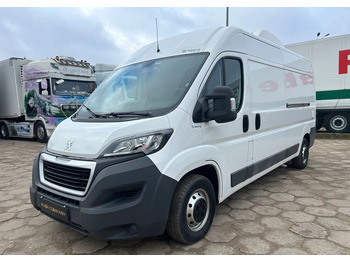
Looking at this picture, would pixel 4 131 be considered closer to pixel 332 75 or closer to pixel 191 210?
pixel 191 210

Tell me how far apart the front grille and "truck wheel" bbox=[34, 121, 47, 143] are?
8853mm

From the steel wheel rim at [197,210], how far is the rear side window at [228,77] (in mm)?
1085

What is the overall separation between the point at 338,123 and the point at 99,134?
11652 mm

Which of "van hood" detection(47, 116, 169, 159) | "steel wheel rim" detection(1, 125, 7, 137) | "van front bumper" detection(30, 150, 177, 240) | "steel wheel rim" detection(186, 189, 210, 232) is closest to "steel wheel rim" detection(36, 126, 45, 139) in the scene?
"steel wheel rim" detection(1, 125, 7, 137)

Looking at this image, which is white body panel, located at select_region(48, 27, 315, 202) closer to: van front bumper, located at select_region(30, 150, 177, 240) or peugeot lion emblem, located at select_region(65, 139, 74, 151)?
peugeot lion emblem, located at select_region(65, 139, 74, 151)

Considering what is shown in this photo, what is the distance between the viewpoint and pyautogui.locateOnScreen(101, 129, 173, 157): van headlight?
2.27 meters

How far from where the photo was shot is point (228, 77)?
10.3ft

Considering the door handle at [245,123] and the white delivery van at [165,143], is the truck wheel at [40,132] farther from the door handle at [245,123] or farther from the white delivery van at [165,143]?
the door handle at [245,123]

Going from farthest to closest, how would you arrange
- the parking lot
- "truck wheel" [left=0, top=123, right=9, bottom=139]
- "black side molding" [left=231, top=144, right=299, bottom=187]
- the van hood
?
1. "truck wheel" [left=0, top=123, right=9, bottom=139]
2. "black side molding" [left=231, top=144, right=299, bottom=187]
3. the parking lot
4. the van hood

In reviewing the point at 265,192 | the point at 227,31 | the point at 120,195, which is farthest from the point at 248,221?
the point at 227,31

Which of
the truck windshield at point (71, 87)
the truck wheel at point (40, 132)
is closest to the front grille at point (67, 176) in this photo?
the truck windshield at point (71, 87)

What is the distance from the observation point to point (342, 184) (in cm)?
456

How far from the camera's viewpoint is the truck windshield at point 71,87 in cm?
993

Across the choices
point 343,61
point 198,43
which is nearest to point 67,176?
point 198,43
